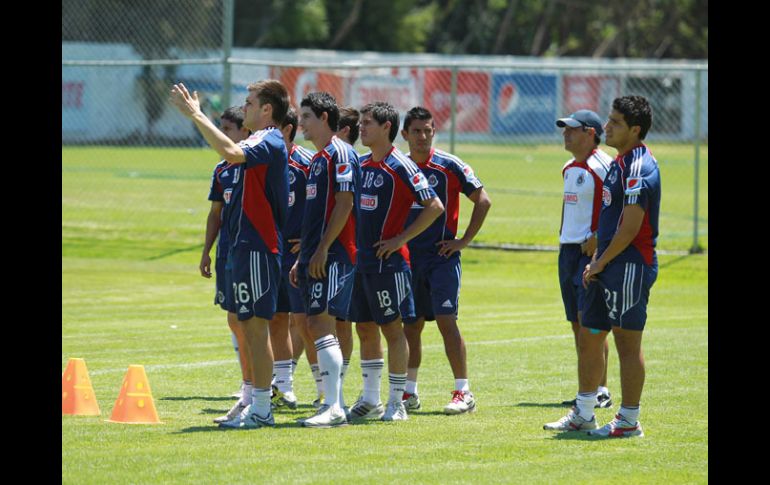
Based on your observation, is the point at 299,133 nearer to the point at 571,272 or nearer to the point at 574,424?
the point at 571,272

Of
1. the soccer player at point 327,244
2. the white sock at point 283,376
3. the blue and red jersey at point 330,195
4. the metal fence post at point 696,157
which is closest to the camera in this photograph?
the soccer player at point 327,244

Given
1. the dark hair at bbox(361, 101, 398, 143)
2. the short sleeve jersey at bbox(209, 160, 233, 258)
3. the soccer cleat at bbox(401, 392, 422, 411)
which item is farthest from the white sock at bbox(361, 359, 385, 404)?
the dark hair at bbox(361, 101, 398, 143)

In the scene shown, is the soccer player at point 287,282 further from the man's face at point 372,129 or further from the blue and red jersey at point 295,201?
the man's face at point 372,129

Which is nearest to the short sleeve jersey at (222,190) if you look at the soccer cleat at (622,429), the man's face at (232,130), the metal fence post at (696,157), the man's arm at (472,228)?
the man's face at (232,130)

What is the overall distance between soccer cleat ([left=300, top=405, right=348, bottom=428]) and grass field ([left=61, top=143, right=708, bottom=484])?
0.12 m

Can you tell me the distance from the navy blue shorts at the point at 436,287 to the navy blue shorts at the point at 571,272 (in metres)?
0.85

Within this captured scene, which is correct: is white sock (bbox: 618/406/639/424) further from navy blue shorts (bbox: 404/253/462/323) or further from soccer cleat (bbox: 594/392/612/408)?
navy blue shorts (bbox: 404/253/462/323)

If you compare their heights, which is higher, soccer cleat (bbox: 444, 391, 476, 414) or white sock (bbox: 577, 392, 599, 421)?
white sock (bbox: 577, 392, 599, 421)

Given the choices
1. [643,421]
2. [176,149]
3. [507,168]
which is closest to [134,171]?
[176,149]

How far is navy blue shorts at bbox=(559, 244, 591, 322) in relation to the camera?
10109 millimetres

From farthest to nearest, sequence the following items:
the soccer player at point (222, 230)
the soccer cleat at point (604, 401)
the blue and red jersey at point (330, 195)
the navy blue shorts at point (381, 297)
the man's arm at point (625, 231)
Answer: the soccer cleat at point (604, 401) < the soccer player at point (222, 230) < the navy blue shorts at point (381, 297) < the blue and red jersey at point (330, 195) < the man's arm at point (625, 231)

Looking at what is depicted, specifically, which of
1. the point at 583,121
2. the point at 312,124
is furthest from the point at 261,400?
the point at 583,121

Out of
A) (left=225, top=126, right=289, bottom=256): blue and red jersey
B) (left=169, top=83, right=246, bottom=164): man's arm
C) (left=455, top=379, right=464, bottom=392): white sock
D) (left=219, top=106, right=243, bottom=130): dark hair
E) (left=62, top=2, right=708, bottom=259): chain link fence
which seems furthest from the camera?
(left=62, top=2, right=708, bottom=259): chain link fence

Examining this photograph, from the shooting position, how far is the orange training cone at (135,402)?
27.9 feet
